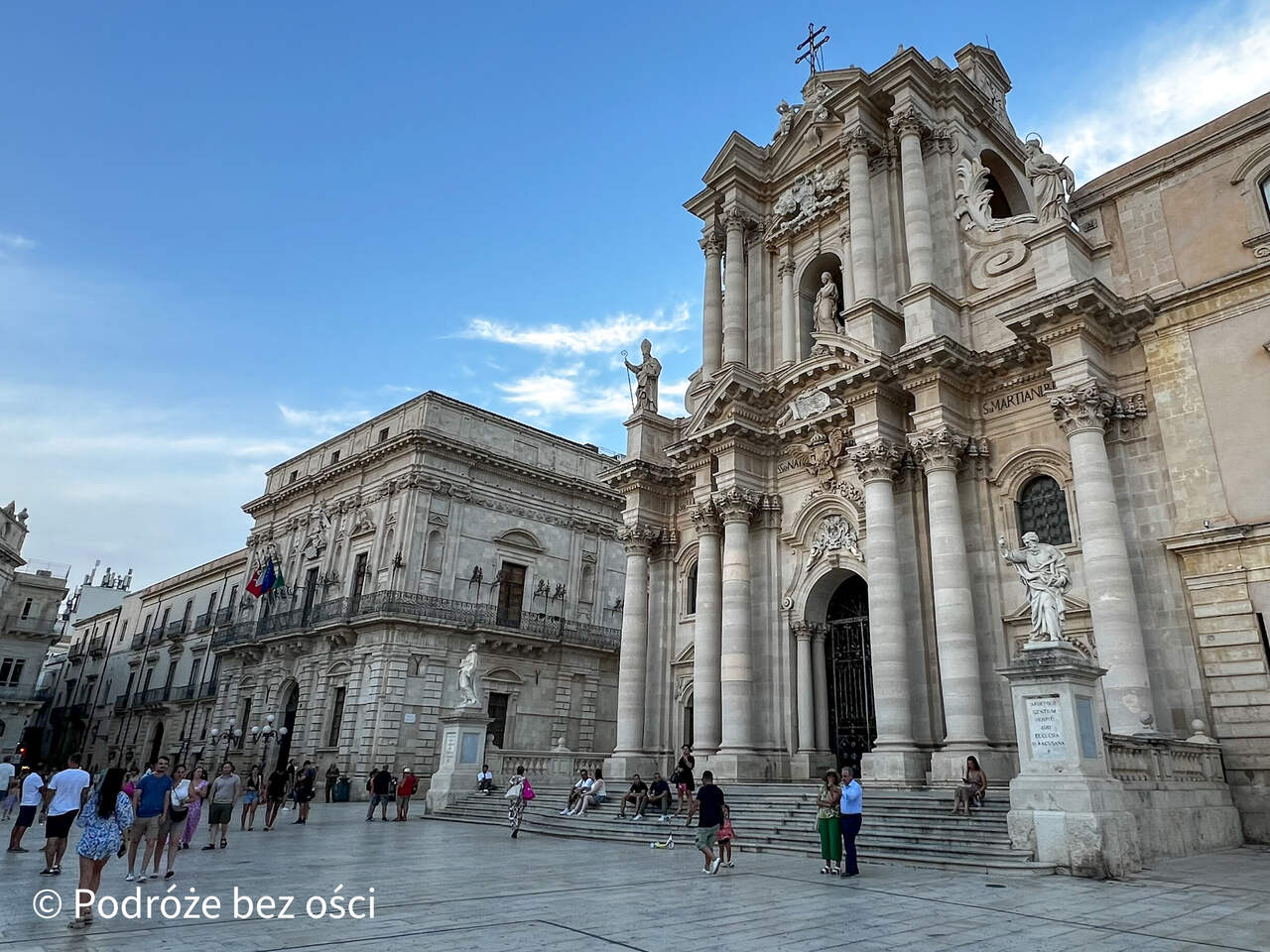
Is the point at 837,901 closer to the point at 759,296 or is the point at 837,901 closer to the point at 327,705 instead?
the point at 759,296

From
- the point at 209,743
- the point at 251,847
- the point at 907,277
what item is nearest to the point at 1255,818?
the point at 907,277

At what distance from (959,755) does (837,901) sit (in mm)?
7641

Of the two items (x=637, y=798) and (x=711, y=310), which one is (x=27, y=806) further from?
(x=711, y=310)

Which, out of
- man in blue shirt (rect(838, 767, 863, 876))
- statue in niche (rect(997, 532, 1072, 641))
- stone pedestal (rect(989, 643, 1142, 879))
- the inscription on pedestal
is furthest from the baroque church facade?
man in blue shirt (rect(838, 767, 863, 876))

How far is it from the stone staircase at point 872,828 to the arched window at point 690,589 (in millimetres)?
6371

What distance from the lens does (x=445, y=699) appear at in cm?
3145

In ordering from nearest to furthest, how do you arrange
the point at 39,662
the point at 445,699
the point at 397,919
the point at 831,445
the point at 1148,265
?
the point at 397,919
the point at 1148,265
the point at 831,445
the point at 445,699
the point at 39,662

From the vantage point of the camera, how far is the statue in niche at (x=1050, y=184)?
16797mm

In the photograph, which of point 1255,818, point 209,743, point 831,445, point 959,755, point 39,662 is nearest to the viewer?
point 1255,818

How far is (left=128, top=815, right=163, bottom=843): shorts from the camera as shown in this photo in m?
9.73

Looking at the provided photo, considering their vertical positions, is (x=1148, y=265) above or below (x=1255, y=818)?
above

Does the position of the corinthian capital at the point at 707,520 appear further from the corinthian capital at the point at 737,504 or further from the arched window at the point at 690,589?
the arched window at the point at 690,589

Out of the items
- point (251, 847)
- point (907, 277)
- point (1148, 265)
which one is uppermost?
point (907, 277)

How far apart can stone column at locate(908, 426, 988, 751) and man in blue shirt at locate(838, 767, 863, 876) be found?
5.57 m
